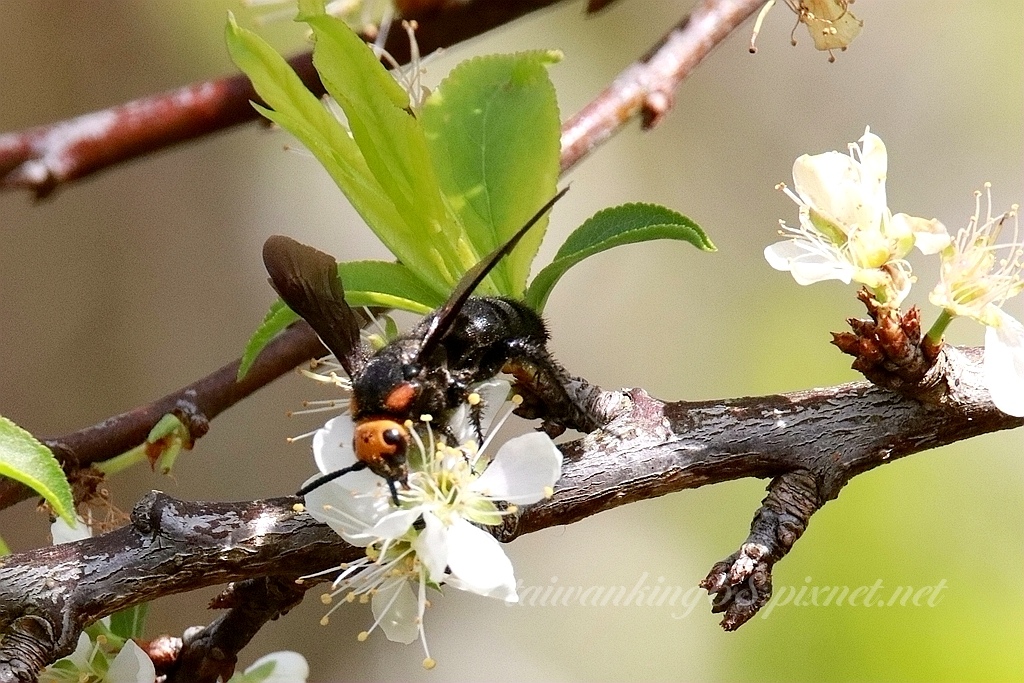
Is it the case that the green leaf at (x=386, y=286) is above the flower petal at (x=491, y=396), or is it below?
above

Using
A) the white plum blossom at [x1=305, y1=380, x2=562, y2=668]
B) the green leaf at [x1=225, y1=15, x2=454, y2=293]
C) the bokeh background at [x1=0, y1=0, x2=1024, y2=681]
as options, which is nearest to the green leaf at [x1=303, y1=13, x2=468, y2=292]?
the green leaf at [x1=225, y1=15, x2=454, y2=293]

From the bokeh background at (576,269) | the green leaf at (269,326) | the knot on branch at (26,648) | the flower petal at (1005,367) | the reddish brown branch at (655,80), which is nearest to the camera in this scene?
the knot on branch at (26,648)

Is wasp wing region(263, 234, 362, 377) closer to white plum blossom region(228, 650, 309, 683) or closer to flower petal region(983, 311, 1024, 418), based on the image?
white plum blossom region(228, 650, 309, 683)

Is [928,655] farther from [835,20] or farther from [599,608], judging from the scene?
[835,20]

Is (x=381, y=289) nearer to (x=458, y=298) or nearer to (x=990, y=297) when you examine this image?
(x=458, y=298)

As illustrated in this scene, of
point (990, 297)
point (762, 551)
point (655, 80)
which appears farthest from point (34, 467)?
point (655, 80)

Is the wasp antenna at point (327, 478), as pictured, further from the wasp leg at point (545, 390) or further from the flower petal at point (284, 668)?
the flower petal at point (284, 668)

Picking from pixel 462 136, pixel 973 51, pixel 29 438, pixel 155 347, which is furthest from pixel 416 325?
pixel 973 51

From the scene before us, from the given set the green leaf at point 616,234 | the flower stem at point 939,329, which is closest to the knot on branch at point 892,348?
the flower stem at point 939,329
